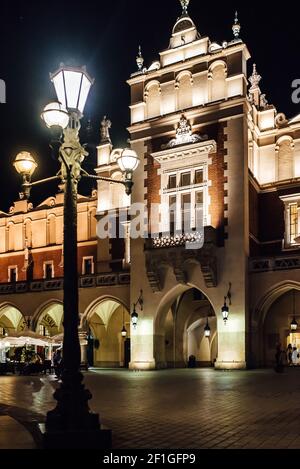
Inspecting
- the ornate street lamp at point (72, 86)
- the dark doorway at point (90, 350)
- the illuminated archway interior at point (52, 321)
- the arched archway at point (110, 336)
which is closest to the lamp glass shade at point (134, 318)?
the arched archway at point (110, 336)

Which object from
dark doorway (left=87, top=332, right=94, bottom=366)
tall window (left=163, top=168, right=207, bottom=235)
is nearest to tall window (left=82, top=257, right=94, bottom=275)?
dark doorway (left=87, top=332, right=94, bottom=366)

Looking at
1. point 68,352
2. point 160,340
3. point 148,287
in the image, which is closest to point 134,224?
point 148,287

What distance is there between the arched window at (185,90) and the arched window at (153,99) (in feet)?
4.14

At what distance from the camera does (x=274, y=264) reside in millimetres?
28406

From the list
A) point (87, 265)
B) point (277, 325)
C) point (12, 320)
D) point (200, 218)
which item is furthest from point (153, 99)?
point (12, 320)

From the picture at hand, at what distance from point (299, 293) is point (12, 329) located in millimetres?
20002

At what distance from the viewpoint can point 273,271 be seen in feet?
93.2

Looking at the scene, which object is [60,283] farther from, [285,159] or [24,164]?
[24,164]

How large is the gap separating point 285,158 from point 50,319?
18225 mm

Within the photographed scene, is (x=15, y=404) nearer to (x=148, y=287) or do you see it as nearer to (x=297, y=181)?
(x=148, y=287)

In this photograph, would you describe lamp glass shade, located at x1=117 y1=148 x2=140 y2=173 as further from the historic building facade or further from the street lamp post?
the historic building facade

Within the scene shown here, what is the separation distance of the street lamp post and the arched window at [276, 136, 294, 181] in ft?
74.6

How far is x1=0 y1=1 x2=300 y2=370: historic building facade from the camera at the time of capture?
2878 cm

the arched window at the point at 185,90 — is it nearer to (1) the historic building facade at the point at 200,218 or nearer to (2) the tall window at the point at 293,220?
(1) the historic building facade at the point at 200,218
